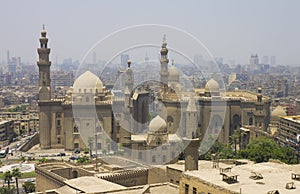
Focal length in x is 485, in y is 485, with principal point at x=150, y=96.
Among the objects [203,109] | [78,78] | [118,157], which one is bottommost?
[118,157]

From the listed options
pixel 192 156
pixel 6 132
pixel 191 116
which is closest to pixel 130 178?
pixel 192 156

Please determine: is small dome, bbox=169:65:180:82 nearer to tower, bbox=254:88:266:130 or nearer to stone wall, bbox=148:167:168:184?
tower, bbox=254:88:266:130

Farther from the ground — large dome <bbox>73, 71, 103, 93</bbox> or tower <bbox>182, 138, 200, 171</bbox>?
large dome <bbox>73, 71, 103, 93</bbox>

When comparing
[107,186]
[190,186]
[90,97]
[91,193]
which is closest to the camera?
[190,186]

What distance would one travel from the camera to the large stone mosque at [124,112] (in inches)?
1572

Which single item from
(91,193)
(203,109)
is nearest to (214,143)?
(203,109)

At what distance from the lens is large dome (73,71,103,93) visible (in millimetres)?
40875

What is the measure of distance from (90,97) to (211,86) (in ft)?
34.1

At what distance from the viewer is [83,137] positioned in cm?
4084

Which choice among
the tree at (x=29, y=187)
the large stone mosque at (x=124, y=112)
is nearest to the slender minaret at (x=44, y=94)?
the large stone mosque at (x=124, y=112)

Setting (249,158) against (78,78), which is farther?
(78,78)

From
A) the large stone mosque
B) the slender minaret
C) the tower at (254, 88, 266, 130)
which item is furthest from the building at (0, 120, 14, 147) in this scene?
the tower at (254, 88, 266, 130)

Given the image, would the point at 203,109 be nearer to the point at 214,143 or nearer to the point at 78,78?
the point at 214,143

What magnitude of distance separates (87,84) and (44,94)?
3.96 metres
